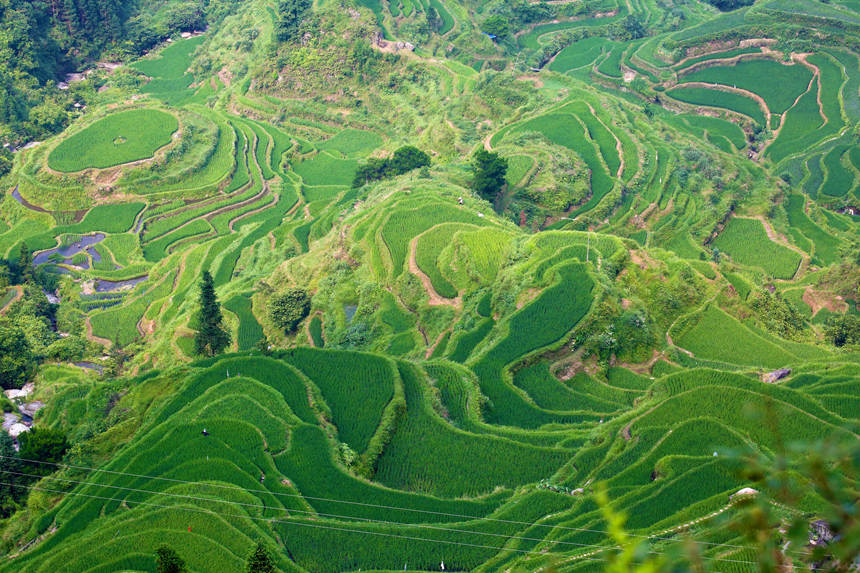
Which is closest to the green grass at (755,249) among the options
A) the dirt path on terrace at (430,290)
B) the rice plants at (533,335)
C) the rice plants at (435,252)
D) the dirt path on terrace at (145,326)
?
the rice plants at (533,335)

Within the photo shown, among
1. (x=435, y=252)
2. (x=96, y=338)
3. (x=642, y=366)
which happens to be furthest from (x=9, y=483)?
(x=642, y=366)

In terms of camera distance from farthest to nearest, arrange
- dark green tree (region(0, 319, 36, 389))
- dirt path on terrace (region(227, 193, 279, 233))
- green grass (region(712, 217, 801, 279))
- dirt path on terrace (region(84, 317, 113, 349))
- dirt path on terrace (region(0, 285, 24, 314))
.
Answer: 1. dirt path on terrace (region(227, 193, 279, 233))
2. green grass (region(712, 217, 801, 279))
3. dirt path on terrace (region(0, 285, 24, 314))
4. dirt path on terrace (region(84, 317, 113, 349))
5. dark green tree (region(0, 319, 36, 389))

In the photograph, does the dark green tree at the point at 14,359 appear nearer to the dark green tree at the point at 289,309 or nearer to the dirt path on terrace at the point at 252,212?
the dark green tree at the point at 289,309

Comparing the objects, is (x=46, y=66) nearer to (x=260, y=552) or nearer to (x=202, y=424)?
(x=202, y=424)

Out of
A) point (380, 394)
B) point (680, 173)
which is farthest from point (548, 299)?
point (680, 173)

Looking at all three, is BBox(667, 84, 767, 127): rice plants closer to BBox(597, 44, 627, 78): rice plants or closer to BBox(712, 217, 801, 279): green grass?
BBox(597, 44, 627, 78): rice plants

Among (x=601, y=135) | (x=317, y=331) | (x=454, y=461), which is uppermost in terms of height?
(x=454, y=461)

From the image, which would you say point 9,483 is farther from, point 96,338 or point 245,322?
point 96,338

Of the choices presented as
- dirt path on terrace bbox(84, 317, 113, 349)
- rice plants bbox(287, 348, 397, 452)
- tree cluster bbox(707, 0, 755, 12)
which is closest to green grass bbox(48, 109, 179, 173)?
dirt path on terrace bbox(84, 317, 113, 349)
